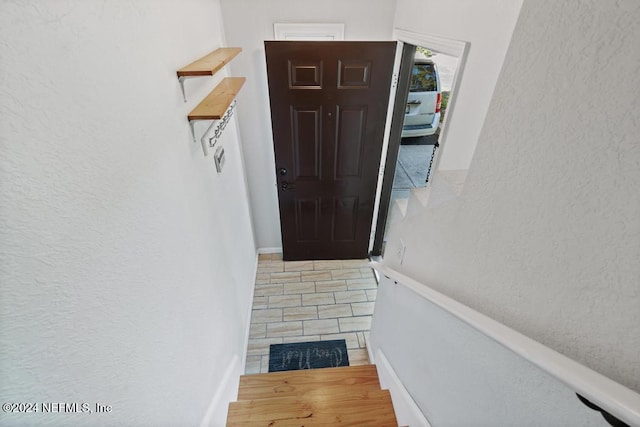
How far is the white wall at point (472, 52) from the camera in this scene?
101 centimetres

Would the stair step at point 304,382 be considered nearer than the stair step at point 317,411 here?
No

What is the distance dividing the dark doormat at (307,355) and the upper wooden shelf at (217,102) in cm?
194

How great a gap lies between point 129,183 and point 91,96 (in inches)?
8.9

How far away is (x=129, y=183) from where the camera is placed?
77 centimetres

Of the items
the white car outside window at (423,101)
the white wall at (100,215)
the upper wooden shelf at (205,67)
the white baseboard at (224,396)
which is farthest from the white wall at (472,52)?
the white car outside window at (423,101)

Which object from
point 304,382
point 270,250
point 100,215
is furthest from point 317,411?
point 270,250

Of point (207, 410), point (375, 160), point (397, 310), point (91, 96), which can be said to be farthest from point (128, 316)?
point (375, 160)

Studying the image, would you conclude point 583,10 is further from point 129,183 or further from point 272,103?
point 272,103

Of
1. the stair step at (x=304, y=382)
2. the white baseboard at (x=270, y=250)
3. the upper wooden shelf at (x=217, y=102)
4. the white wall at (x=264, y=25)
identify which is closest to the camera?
the upper wooden shelf at (x=217, y=102)

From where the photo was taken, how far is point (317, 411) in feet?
5.51

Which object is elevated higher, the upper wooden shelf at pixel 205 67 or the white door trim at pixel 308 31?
the white door trim at pixel 308 31

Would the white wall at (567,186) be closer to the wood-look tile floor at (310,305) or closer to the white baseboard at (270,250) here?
the wood-look tile floor at (310,305)

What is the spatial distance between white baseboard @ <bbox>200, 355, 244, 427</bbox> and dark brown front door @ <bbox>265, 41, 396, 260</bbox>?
4.64ft

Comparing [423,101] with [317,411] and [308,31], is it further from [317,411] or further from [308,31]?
[317,411]
